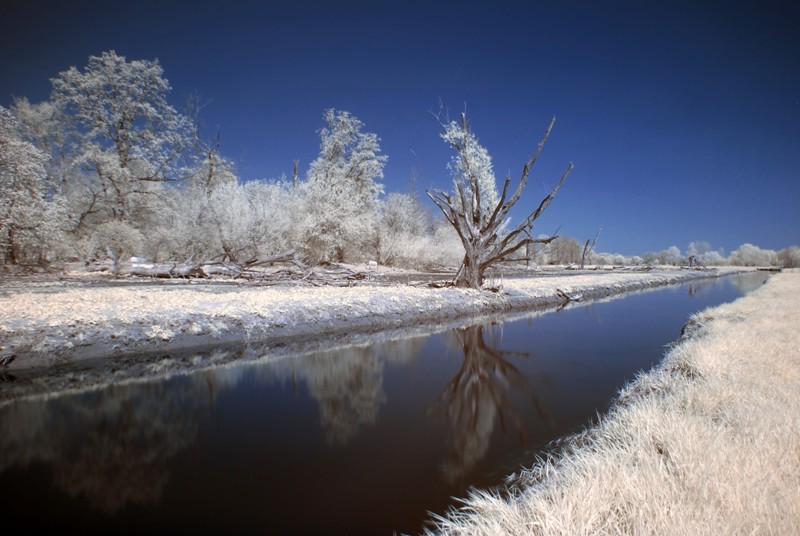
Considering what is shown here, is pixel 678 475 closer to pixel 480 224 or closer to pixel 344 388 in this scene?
pixel 344 388

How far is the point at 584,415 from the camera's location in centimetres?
407

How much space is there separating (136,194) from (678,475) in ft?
79.1

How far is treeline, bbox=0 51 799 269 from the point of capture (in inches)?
536

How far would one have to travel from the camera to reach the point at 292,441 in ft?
11.7

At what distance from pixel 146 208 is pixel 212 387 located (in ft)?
63.6

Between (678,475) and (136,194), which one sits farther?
(136,194)

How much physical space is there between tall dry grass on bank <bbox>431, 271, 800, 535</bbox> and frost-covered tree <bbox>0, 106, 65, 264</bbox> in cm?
1684

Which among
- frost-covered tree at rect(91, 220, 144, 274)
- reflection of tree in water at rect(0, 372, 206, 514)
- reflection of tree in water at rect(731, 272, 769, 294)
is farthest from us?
reflection of tree in water at rect(731, 272, 769, 294)

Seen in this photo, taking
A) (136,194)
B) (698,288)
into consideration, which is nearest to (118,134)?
(136,194)

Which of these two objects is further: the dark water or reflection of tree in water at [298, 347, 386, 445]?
reflection of tree in water at [298, 347, 386, 445]

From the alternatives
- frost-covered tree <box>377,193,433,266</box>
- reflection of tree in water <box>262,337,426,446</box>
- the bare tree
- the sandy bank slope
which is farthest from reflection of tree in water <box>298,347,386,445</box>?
frost-covered tree <box>377,193,433,266</box>

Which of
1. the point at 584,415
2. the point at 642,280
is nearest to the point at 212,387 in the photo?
the point at 584,415

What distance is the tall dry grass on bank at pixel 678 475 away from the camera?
1.68 meters

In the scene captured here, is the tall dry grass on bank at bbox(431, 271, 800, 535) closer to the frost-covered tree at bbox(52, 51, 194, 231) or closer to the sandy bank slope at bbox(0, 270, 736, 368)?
the sandy bank slope at bbox(0, 270, 736, 368)
